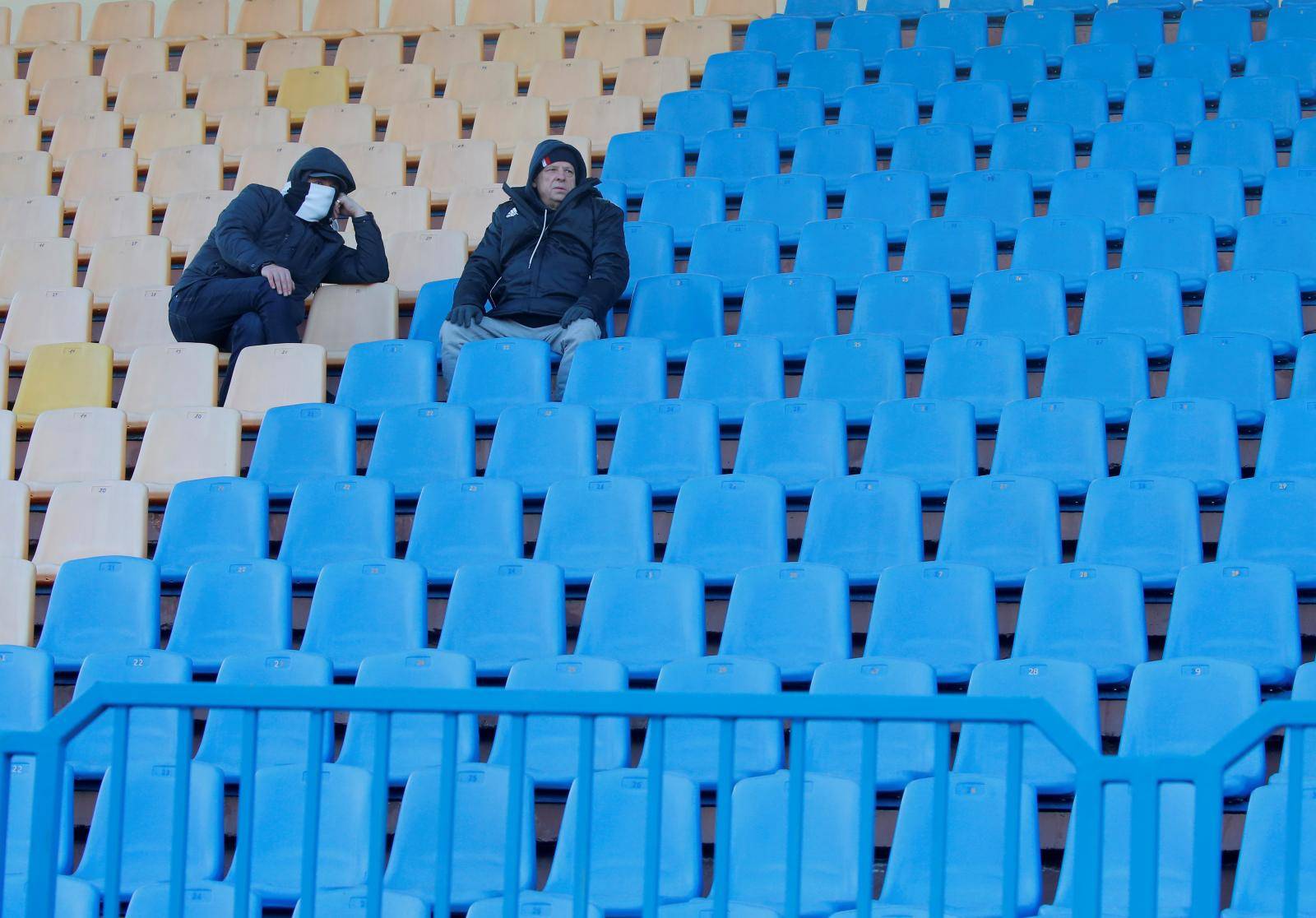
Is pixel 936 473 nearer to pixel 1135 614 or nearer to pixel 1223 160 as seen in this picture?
pixel 1135 614

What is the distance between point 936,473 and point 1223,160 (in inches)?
87.5

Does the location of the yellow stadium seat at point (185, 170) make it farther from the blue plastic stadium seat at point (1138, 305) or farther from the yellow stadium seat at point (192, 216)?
the blue plastic stadium seat at point (1138, 305)

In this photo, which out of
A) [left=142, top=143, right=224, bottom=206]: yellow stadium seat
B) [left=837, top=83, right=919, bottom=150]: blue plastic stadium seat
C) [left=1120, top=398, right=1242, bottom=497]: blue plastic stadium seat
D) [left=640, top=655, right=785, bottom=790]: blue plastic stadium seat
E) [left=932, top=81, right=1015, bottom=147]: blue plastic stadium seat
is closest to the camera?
[left=640, top=655, right=785, bottom=790]: blue plastic stadium seat

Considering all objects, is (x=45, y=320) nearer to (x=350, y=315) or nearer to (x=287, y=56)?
(x=350, y=315)

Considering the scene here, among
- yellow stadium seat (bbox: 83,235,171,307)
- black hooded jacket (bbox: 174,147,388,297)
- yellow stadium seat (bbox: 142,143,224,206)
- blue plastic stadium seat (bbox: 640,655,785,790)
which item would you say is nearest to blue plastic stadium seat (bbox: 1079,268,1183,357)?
blue plastic stadium seat (bbox: 640,655,785,790)

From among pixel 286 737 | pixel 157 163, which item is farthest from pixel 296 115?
pixel 286 737

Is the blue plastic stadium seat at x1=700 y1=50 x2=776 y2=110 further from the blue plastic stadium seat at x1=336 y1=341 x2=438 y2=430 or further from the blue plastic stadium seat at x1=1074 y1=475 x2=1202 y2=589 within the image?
the blue plastic stadium seat at x1=1074 y1=475 x2=1202 y2=589

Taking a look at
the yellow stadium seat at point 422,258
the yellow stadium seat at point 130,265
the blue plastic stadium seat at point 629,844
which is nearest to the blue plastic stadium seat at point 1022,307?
the yellow stadium seat at point 422,258

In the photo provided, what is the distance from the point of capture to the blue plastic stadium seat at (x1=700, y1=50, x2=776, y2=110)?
7070 millimetres

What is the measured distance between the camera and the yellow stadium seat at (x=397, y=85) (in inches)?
298

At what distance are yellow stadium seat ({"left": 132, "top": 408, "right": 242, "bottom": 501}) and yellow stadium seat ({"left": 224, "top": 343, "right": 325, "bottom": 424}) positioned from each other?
0.58 feet

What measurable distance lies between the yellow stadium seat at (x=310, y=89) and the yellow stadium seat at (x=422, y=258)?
1.77 metres

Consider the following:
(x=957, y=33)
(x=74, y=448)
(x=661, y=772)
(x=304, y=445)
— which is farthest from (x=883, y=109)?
(x=661, y=772)

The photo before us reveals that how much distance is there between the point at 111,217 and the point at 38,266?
46 centimetres
